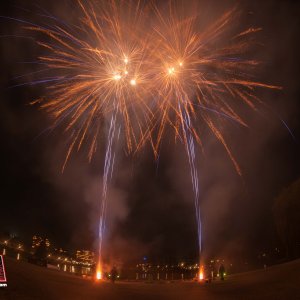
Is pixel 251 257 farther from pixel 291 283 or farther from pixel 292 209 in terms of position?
pixel 291 283

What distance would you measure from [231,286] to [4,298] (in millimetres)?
11994

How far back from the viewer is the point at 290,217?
36062 mm

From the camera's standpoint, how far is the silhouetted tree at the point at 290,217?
35.6 m

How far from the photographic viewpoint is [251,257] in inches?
2175

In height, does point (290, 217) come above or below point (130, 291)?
above

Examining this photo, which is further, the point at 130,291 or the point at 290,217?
the point at 290,217

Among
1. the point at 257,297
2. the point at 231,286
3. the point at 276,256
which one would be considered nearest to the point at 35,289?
the point at 257,297

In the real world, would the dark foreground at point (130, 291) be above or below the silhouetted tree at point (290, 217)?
below

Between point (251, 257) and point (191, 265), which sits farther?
point (191, 265)

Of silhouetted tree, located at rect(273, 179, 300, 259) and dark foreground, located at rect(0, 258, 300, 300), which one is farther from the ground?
silhouetted tree, located at rect(273, 179, 300, 259)

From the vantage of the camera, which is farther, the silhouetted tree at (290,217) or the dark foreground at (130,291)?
the silhouetted tree at (290,217)

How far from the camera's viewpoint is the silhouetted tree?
35.6 meters

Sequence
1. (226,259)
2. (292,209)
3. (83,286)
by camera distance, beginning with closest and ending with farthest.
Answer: (83,286), (292,209), (226,259)

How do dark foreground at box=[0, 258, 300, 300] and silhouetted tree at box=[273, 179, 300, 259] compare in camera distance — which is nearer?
dark foreground at box=[0, 258, 300, 300]
